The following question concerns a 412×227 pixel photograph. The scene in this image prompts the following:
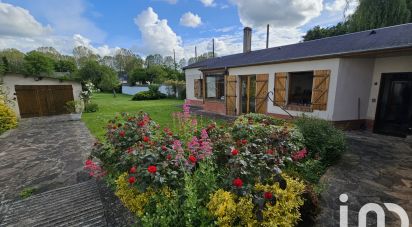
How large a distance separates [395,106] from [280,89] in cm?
354

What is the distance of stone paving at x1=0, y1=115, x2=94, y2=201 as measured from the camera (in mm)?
3574

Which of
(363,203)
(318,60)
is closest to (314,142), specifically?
(363,203)

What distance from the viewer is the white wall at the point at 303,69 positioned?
6.25 meters

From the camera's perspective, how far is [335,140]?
152 inches

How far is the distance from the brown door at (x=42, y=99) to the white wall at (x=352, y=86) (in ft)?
44.3

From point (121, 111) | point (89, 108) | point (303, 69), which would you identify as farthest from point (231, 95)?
point (89, 108)

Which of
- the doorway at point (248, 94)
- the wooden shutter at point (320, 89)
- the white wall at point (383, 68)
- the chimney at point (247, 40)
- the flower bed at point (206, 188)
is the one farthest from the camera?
the chimney at point (247, 40)

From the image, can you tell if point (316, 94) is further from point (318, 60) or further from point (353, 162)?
point (353, 162)

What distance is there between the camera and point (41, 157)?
485cm

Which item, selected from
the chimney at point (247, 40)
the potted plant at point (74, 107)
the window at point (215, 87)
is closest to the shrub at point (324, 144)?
the window at point (215, 87)

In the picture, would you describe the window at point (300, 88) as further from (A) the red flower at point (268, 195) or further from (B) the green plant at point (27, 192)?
(B) the green plant at point (27, 192)

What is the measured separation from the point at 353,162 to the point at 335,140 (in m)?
0.65

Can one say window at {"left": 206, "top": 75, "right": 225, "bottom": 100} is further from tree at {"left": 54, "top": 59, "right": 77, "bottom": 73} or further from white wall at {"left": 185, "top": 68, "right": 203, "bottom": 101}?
tree at {"left": 54, "top": 59, "right": 77, "bottom": 73}

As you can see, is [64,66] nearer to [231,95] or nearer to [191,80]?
[191,80]
